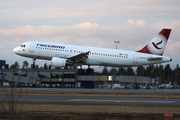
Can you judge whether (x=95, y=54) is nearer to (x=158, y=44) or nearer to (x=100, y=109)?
(x=158, y=44)

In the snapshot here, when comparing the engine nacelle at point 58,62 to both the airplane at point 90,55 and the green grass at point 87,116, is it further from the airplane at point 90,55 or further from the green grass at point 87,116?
the green grass at point 87,116

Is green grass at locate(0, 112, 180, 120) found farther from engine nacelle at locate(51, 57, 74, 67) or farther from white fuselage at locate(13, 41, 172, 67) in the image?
white fuselage at locate(13, 41, 172, 67)

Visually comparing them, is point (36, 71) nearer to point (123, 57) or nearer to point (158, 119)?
point (123, 57)

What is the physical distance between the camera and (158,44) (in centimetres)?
5331

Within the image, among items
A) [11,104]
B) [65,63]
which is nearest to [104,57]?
[65,63]

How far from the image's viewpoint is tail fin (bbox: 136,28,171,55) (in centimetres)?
5281

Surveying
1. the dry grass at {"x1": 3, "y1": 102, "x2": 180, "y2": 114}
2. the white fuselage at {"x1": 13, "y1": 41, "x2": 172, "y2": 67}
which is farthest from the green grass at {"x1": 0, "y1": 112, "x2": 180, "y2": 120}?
the white fuselage at {"x1": 13, "y1": 41, "x2": 172, "y2": 67}

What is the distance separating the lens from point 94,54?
2037 inches

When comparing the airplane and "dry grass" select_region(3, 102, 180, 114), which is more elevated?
the airplane

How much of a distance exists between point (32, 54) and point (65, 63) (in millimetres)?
6848

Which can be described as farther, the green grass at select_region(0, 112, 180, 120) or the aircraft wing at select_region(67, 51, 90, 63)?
the aircraft wing at select_region(67, 51, 90, 63)

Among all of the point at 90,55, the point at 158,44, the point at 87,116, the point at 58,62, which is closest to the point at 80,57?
the point at 90,55

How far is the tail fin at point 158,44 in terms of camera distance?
5281 centimetres

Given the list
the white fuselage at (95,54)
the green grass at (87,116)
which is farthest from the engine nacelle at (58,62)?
the green grass at (87,116)
